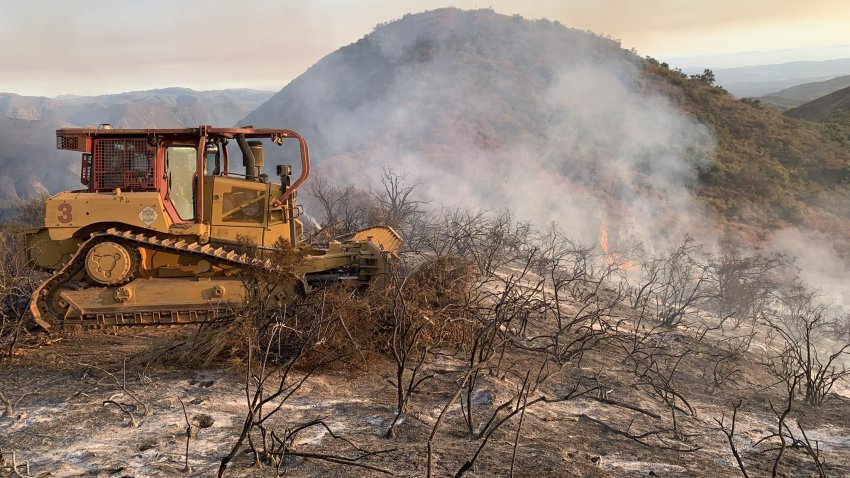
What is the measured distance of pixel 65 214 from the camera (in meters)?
6.23

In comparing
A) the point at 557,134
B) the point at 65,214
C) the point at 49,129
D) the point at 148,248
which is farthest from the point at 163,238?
the point at 49,129

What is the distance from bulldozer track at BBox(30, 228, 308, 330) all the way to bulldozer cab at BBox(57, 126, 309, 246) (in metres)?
0.28

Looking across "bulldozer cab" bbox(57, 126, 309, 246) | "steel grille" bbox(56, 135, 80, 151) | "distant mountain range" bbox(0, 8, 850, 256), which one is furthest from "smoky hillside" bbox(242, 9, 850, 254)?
"steel grille" bbox(56, 135, 80, 151)

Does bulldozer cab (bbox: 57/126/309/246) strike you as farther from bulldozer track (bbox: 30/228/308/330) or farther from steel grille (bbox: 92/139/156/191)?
bulldozer track (bbox: 30/228/308/330)

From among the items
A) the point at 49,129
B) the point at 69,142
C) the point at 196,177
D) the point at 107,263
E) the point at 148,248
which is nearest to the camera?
the point at 107,263

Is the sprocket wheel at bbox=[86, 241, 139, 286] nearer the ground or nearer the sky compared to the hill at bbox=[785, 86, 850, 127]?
nearer the ground

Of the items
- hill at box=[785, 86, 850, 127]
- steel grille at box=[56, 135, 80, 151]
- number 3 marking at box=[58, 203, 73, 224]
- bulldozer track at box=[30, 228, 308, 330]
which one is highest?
hill at box=[785, 86, 850, 127]

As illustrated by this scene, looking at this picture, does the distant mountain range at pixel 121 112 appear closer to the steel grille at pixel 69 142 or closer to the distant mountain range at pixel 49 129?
the distant mountain range at pixel 49 129

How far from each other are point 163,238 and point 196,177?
858 mm

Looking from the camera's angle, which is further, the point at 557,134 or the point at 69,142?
the point at 557,134

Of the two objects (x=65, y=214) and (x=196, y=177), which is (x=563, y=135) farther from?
(x=65, y=214)

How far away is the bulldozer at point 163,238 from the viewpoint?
246 inches

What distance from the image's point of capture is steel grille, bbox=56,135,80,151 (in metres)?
6.42

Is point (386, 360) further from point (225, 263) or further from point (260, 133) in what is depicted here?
point (260, 133)
